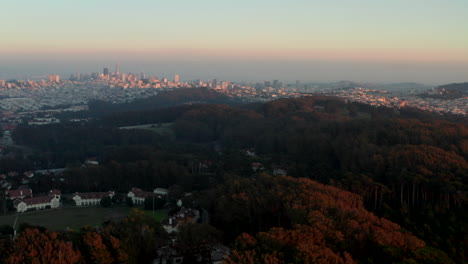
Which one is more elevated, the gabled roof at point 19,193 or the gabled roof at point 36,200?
the gabled roof at point 36,200

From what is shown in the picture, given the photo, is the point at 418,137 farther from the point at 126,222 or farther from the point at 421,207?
the point at 126,222

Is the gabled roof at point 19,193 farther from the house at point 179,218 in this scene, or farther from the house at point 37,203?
the house at point 179,218

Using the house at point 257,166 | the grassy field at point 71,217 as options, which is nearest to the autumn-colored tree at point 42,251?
the grassy field at point 71,217

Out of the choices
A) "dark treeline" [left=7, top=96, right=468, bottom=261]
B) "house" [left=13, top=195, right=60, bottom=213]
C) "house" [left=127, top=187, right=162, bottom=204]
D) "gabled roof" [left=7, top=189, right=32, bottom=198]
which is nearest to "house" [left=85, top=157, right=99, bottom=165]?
"dark treeline" [left=7, top=96, right=468, bottom=261]

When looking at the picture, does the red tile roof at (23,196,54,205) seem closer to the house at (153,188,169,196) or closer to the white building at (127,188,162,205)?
the white building at (127,188,162,205)

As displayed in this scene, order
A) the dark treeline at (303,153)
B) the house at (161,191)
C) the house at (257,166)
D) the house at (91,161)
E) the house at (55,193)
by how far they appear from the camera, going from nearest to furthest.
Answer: the dark treeline at (303,153) → the house at (55,193) → the house at (161,191) → the house at (257,166) → the house at (91,161)
